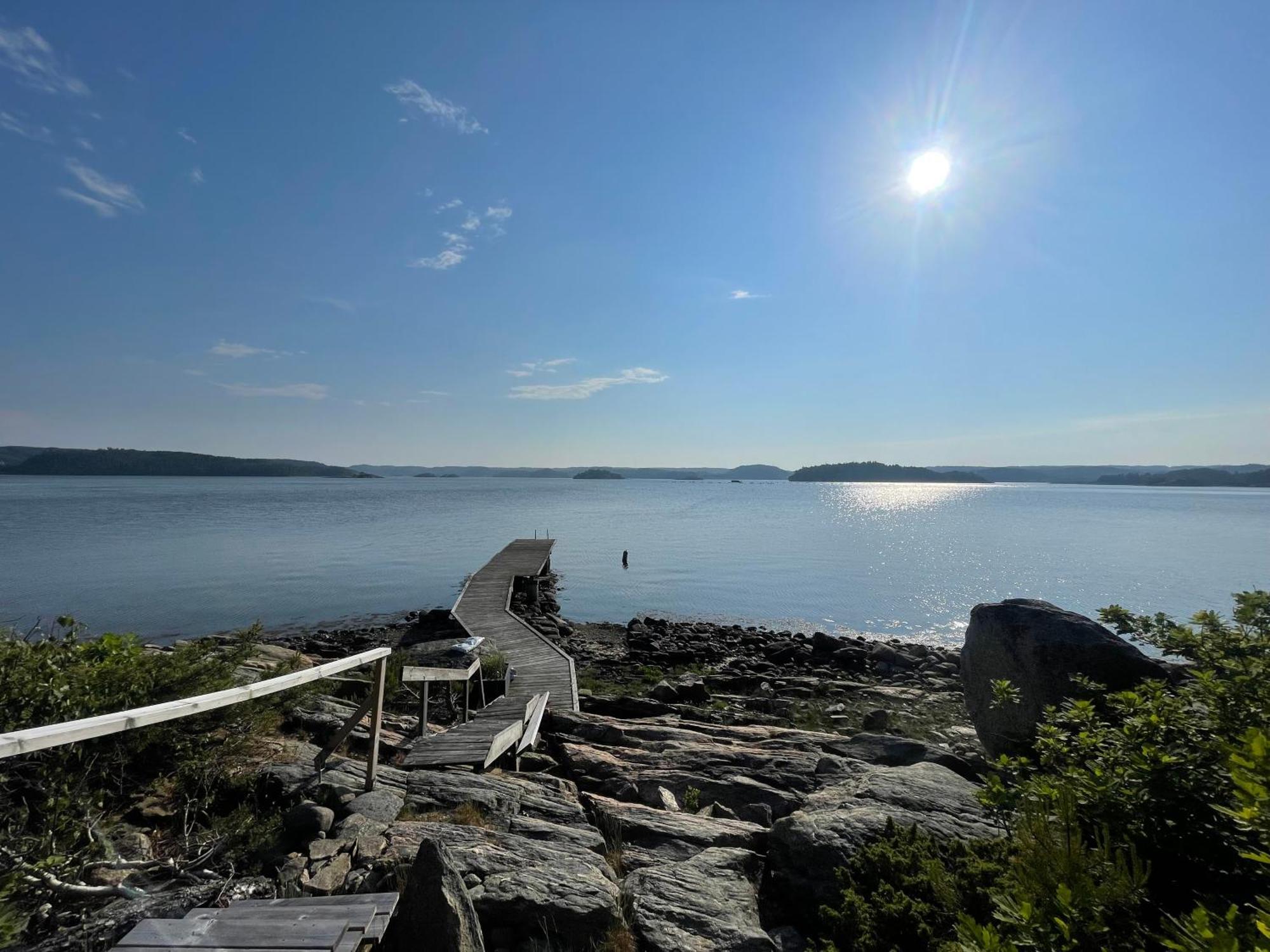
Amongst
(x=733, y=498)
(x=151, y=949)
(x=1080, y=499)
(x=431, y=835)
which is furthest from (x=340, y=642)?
(x=1080, y=499)

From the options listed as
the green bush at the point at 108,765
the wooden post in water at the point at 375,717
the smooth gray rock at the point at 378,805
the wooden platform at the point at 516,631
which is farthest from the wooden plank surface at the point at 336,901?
the wooden platform at the point at 516,631

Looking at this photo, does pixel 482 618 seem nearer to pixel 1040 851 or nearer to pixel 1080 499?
pixel 1040 851

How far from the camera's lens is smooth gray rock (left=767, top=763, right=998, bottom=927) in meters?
4.88

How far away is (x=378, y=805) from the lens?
5246mm

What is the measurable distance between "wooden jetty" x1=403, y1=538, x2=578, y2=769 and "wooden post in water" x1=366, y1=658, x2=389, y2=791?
67.4 inches

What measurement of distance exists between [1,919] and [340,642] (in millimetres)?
21151

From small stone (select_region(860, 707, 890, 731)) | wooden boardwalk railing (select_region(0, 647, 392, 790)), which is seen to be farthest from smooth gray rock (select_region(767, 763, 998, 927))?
small stone (select_region(860, 707, 890, 731))

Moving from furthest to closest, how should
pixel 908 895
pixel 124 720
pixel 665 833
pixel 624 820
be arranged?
pixel 624 820 < pixel 665 833 < pixel 908 895 < pixel 124 720

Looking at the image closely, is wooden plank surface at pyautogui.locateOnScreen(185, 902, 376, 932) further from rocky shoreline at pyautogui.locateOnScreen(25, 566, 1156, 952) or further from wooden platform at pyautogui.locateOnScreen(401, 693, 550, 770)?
wooden platform at pyautogui.locateOnScreen(401, 693, 550, 770)

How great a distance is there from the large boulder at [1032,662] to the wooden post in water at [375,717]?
7407mm

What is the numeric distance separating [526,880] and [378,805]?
1.71m

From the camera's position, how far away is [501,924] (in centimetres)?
403

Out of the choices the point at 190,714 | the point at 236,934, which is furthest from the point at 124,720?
the point at 236,934

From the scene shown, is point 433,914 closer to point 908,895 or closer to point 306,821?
point 306,821
